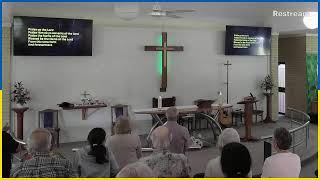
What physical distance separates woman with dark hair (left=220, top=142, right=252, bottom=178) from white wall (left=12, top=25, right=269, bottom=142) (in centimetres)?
632

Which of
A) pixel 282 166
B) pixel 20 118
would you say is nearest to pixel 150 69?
pixel 20 118

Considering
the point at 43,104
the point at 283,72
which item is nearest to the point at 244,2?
the point at 43,104

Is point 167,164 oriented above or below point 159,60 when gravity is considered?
below

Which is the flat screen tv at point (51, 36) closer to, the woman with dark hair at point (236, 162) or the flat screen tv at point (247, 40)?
the flat screen tv at point (247, 40)

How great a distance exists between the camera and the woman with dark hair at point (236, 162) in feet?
6.82

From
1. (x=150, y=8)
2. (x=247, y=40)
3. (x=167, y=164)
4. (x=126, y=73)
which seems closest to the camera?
(x=167, y=164)

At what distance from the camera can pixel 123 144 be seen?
3.57m

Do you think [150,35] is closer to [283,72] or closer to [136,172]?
[283,72]

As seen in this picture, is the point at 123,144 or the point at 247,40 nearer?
the point at 123,144

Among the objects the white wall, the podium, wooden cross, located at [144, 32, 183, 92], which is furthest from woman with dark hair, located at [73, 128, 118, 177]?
wooden cross, located at [144, 32, 183, 92]

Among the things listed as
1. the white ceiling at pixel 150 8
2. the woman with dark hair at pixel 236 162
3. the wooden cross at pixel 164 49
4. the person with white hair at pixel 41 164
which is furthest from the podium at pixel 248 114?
the woman with dark hair at pixel 236 162

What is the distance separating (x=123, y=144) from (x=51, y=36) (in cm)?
442

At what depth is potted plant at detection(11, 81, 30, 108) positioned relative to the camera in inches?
287

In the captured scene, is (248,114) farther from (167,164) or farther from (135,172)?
(135,172)
